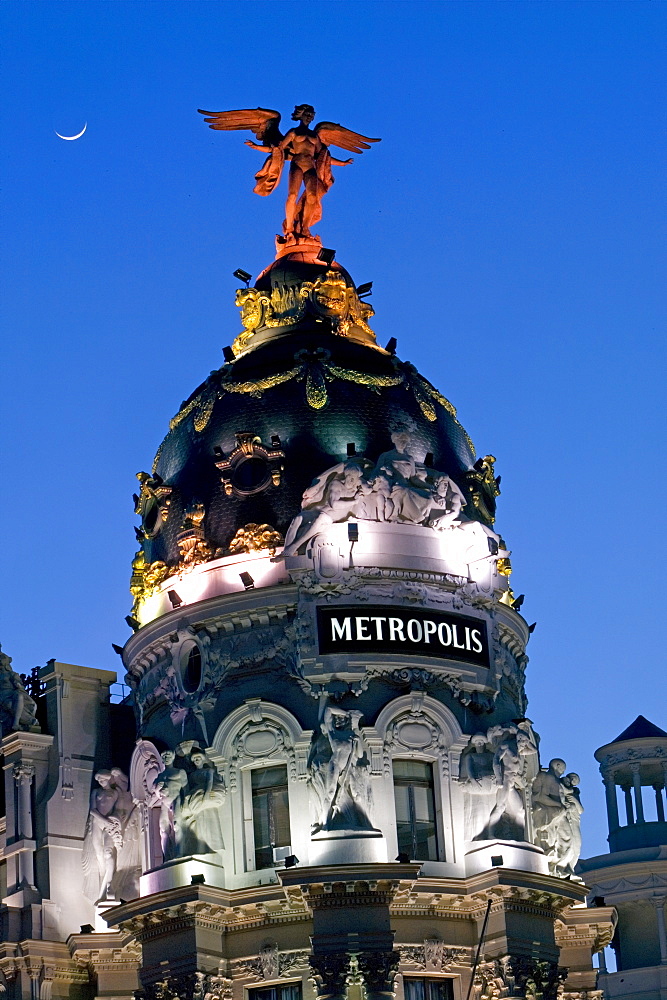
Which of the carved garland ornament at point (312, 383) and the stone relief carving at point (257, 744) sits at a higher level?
the carved garland ornament at point (312, 383)

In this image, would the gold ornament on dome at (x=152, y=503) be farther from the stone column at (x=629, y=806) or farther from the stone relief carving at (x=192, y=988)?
the stone column at (x=629, y=806)

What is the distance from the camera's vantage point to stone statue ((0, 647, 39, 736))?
67375 millimetres

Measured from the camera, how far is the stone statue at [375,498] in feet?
202

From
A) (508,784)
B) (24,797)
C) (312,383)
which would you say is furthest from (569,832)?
(24,797)

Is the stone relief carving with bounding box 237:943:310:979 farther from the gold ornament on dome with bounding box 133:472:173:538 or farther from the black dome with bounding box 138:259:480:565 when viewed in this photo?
the gold ornament on dome with bounding box 133:472:173:538

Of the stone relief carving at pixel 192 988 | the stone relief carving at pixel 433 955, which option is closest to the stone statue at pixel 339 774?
the stone relief carving at pixel 433 955

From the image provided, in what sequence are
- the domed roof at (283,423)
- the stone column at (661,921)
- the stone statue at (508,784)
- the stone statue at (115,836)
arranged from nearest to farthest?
1. the stone statue at (508,784)
2. the domed roof at (283,423)
3. the stone statue at (115,836)
4. the stone column at (661,921)

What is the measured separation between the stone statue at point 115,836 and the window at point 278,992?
246 inches

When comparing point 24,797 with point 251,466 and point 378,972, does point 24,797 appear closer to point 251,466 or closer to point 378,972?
point 251,466

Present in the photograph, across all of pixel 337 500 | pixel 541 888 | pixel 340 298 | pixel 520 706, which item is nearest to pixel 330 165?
pixel 340 298

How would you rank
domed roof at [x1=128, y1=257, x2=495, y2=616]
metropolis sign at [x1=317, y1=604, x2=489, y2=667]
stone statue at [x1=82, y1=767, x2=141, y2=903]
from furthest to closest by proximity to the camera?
1. stone statue at [x1=82, y1=767, x2=141, y2=903]
2. domed roof at [x1=128, y1=257, x2=495, y2=616]
3. metropolis sign at [x1=317, y1=604, x2=489, y2=667]

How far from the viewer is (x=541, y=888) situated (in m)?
59.4

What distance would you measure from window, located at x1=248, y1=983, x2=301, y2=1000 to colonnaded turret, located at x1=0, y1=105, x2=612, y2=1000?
0.06 meters

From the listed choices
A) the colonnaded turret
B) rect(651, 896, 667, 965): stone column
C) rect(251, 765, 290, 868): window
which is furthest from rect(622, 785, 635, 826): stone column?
rect(251, 765, 290, 868): window
